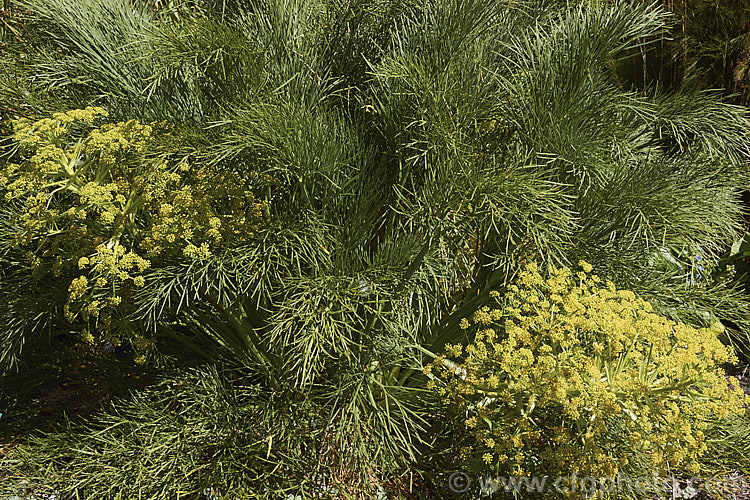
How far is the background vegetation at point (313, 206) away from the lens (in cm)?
175

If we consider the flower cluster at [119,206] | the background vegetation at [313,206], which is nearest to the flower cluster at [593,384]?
the background vegetation at [313,206]

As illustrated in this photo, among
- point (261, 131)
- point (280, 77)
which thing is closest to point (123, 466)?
point (261, 131)

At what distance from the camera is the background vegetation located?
5.75 ft

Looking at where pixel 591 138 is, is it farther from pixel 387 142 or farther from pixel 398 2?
pixel 398 2

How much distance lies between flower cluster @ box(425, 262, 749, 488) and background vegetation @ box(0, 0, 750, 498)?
9.1 inches

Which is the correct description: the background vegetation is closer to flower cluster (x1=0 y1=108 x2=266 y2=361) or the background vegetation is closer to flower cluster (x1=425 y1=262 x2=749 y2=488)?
flower cluster (x1=0 y1=108 x2=266 y2=361)

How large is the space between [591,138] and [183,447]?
1504mm

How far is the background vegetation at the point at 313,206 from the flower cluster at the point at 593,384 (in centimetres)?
23

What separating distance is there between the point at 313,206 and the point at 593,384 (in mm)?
922

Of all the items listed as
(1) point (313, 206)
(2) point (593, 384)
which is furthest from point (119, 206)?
(2) point (593, 384)

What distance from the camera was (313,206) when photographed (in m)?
1.93

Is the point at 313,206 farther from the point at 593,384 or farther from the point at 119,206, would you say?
the point at 593,384

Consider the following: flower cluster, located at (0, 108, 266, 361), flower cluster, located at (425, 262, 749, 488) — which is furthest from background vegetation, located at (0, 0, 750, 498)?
flower cluster, located at (425, 262, 749, 488)

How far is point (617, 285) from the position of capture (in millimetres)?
2111
